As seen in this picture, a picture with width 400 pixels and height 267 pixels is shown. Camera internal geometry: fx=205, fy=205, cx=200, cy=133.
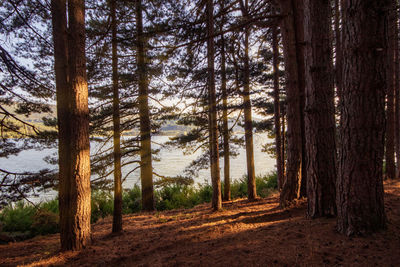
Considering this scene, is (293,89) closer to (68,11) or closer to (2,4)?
(68,11)

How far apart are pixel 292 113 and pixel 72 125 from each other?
489 centimetres

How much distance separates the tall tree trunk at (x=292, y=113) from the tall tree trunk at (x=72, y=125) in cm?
455

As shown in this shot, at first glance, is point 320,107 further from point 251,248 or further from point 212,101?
point 212,101

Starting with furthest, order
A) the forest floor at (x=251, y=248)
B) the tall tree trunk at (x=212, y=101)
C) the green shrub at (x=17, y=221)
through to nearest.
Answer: the green shrub at (x=17, y=221)
the tall tree trunk at (x=212, y=101)
the forest floor at (x=251, y=248)

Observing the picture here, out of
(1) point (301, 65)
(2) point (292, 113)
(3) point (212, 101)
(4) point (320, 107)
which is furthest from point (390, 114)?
(3) point (212, 101)

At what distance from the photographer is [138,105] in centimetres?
809

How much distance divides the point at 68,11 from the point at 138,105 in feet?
13.7

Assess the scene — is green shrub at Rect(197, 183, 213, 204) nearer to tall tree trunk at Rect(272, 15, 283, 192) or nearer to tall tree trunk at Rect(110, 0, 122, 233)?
tall tree trunk at Rect(272, 15, 283, 192)

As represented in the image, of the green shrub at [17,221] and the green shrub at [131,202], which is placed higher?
the green shrub at [17,221]

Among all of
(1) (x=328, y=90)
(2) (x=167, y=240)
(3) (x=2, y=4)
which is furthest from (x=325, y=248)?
(3) (x=2, y=4)

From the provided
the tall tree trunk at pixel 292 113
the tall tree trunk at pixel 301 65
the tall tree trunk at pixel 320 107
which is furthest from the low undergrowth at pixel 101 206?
the tall tree trunk at pixel 320 107

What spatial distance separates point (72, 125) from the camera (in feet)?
13.4

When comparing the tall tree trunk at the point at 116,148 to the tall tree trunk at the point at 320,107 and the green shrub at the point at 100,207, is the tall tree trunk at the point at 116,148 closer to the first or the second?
the green shrub at the point at 100,207

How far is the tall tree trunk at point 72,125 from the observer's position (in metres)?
4.01
